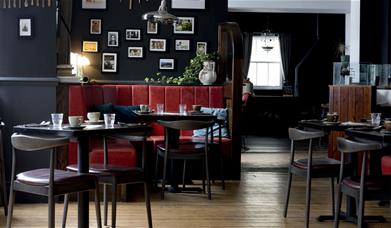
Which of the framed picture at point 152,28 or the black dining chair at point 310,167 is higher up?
the framed picture at point 152,28

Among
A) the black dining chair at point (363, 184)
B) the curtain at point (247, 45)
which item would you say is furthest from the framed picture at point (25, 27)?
the curtain at point (247, 45)

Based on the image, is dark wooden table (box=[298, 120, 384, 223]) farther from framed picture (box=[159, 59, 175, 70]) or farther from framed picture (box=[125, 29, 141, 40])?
framed picture (box=[125, 29, 141, 40])

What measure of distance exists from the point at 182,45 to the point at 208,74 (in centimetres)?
174

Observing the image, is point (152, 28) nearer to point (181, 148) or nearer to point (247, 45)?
point (181, 148)

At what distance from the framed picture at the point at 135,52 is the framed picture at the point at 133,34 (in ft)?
0.56

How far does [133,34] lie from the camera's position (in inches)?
366

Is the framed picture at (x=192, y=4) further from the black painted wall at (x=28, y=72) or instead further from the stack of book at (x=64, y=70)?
the black painted wall at (x=28, y=72)

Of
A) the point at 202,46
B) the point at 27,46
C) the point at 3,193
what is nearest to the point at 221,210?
the point at 3,193

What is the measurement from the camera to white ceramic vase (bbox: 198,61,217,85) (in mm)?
7688

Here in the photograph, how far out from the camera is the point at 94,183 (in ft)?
12.1

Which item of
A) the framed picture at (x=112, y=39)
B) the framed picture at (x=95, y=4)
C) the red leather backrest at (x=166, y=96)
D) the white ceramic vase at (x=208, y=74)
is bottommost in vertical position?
the red leather backrest at (x=166, y=96)

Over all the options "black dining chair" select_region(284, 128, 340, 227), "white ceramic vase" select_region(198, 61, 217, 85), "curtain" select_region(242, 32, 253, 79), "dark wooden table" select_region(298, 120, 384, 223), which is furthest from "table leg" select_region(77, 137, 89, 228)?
"curtain" select_region(242, 32, 253, 79)

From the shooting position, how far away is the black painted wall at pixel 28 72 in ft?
18.2

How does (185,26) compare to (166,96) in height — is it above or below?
above
